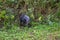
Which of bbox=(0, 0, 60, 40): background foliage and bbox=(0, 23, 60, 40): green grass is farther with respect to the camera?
bbox=(0, 0, 60, 40): background foliage

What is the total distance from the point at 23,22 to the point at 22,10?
442 mm

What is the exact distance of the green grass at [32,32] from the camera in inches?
196

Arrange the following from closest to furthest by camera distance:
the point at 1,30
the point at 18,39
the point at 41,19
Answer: the point at 18,39 < the point at 1,30 < the point at 41,19

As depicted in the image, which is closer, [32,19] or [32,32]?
[32,32]

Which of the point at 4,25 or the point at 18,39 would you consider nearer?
the point at 18,39

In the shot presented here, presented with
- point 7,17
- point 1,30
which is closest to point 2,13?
point 7,17

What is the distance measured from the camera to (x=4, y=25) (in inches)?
215

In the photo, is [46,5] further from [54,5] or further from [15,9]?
[15,9]

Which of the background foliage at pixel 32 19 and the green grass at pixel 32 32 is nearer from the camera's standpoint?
the green grass at pixel 32 32

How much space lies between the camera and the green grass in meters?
4.98

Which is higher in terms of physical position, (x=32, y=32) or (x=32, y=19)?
(x=32, y=19)

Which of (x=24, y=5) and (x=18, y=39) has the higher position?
(x=24, y=5)

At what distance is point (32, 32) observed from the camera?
521cm

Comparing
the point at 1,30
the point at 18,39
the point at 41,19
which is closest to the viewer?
the point at 18,39
